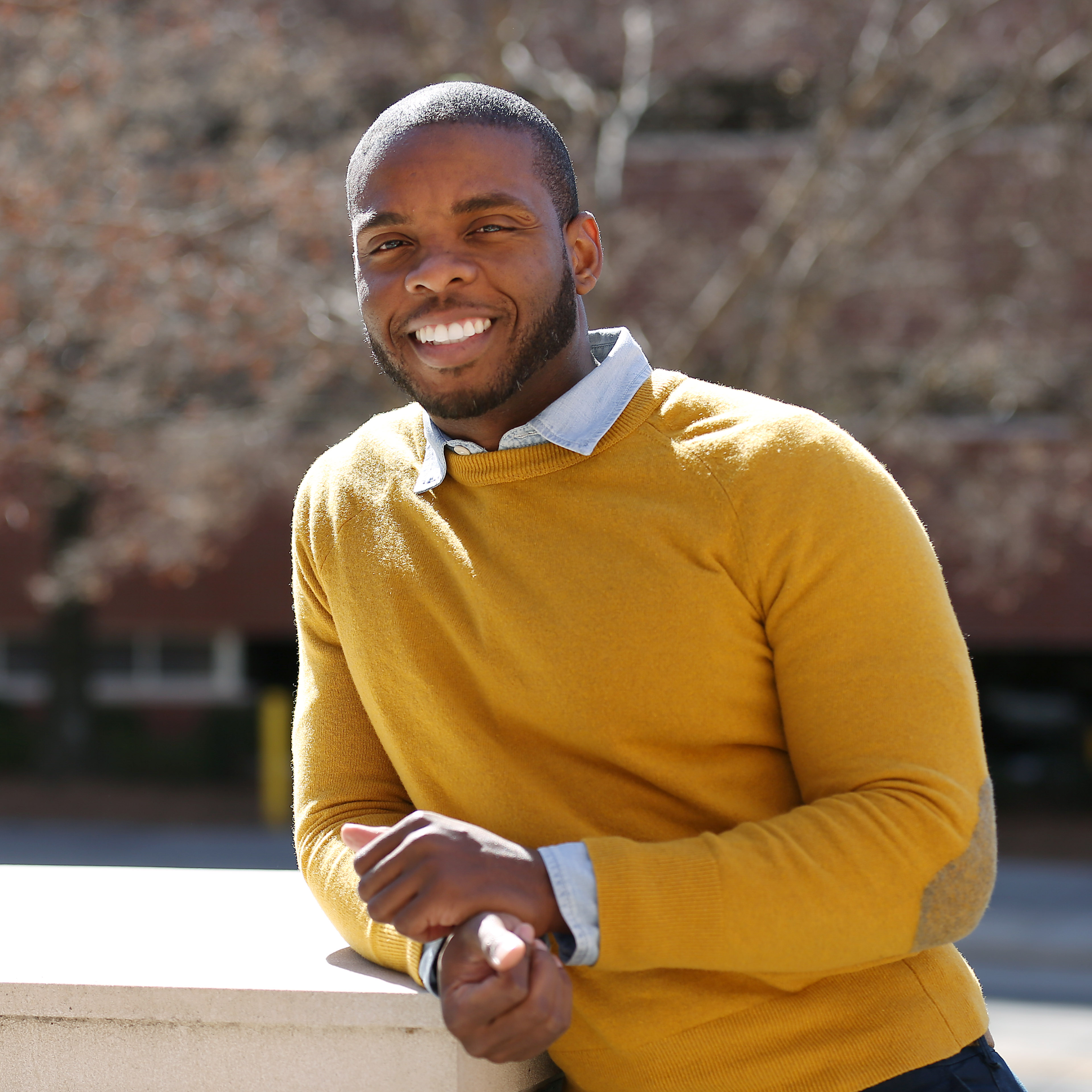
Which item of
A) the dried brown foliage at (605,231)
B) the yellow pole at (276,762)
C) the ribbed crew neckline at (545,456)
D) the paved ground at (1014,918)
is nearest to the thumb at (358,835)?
the ribbed crew neckline at (545,456)

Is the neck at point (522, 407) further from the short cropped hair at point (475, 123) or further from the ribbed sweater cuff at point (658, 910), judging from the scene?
the ribbed sweater cuff at point (658, 910)

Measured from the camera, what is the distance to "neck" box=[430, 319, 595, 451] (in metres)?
2.02

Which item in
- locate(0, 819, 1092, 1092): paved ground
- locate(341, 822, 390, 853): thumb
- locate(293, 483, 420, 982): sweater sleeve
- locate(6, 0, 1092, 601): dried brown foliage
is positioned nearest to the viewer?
locate(341, 822, 390, 853): thumb

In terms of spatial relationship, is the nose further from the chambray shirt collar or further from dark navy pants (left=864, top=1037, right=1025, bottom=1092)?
dark navy pants (left=864, top=1037, right=1025, bottom=1092)

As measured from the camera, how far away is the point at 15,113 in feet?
27.8

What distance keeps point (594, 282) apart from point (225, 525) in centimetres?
1150

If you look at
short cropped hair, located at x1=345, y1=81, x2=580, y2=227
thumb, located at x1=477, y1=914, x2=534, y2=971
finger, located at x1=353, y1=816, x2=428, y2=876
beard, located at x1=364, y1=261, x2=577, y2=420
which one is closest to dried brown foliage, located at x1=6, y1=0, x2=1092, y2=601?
short cropped hair, located at x1=345, y1=81, x2=580, y2=227

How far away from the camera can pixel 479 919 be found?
5.21 feet

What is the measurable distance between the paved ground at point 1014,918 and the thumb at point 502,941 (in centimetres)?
478

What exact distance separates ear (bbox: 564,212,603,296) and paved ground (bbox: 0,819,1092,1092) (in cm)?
460

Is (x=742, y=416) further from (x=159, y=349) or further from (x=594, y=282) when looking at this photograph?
(x=159, y=349)

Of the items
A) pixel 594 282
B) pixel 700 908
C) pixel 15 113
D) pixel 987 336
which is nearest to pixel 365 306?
pixel 594 282

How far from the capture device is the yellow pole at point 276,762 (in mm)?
14797

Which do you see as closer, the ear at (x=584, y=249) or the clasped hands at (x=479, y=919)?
the clasped hands at (x=479, y=919)
